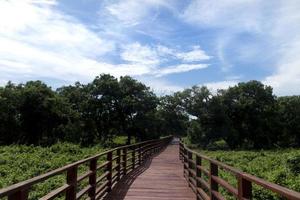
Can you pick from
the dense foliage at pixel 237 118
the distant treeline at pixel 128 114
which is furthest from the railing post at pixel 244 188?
the dense foliage at pixel 237 118

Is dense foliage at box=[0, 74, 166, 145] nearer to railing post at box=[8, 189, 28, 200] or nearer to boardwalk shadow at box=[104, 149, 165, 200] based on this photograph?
boardwalk shadow at box=[104, 149, 165, 200]

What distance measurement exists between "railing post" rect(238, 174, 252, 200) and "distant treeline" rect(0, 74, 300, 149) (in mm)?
53867

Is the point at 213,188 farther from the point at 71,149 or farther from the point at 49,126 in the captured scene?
the point at 49,126

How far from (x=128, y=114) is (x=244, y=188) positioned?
5756 centimetres

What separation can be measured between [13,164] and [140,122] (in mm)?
34650

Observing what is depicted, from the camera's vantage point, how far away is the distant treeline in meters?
59.4

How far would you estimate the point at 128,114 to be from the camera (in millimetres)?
62719

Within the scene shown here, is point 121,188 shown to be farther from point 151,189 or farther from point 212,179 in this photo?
point 212,179

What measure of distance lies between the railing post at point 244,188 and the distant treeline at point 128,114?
53.9m

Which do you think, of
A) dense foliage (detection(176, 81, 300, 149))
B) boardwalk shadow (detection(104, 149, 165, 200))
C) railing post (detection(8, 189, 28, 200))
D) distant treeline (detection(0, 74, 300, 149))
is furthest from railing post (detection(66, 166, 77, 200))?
dense foliage (detection(176, 81, 300, 149))

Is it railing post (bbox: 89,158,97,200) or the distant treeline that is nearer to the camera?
railing post (bbox: 89,158,97,200)

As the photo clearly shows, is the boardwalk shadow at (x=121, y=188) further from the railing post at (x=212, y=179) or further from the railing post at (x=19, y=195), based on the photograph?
the railing post at (x=19, y=195)

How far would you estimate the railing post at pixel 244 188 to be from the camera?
527 centimetres

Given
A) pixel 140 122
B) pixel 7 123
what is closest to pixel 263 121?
pixel 140 122
